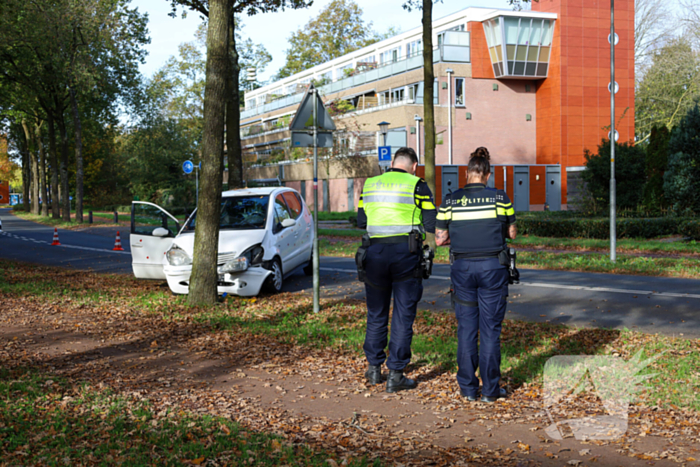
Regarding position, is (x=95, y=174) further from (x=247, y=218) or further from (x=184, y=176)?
(x=247, y=218)

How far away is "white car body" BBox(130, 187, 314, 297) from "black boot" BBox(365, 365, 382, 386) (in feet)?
15.8

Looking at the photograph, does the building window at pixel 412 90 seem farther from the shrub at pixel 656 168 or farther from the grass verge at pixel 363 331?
the grass verge at pixel 363 331

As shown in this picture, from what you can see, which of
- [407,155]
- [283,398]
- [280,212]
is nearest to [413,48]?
[280,212]

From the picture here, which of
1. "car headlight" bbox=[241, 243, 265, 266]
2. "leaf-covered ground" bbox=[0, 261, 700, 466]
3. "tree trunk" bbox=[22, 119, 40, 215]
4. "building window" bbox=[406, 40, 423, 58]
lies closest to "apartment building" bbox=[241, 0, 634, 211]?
"building window" bbox=[406, 40, 423, 58]

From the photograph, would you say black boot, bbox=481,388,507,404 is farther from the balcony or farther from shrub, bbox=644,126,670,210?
the balcony

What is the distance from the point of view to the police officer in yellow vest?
18.7ft

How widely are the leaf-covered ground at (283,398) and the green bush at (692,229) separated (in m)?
13.5

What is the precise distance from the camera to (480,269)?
17.4 feet

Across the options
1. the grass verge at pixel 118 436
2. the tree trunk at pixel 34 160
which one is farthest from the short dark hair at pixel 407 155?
the tree trunk at pixel 34 160

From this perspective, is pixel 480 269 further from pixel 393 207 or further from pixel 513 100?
pixel 513 100

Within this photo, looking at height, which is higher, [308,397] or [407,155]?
[407,155]

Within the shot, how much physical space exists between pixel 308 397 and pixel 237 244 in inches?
210

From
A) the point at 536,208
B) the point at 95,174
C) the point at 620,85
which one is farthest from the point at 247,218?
the point at 95,174

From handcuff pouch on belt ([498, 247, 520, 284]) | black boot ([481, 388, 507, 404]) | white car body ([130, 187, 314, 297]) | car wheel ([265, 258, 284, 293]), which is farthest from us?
car wheel ([265, 258, 284, 293])
